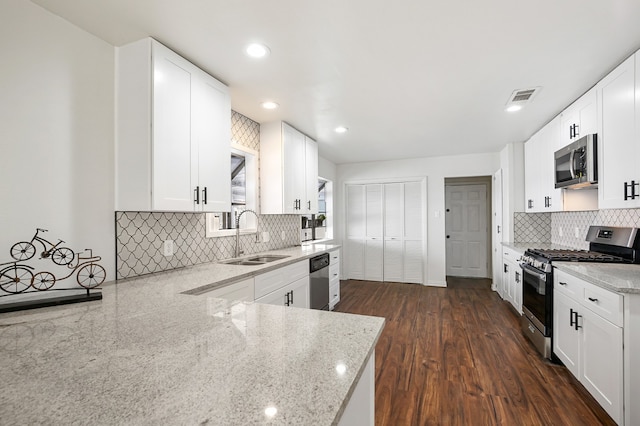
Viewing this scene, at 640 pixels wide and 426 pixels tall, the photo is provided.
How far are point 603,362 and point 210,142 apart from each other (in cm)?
308

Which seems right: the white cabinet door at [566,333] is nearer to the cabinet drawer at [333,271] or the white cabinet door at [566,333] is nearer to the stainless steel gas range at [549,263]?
the stainless steel gas range at [549,263]

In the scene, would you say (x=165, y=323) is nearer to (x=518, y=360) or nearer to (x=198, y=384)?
(x=198, y=384)

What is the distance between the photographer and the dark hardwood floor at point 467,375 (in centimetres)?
193

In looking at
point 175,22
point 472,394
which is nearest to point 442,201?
point 472,394

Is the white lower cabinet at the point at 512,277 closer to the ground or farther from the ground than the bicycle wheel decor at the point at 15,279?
closer to the ground

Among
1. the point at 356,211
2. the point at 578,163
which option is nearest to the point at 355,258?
the point at 356,211

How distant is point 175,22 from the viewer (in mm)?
1693

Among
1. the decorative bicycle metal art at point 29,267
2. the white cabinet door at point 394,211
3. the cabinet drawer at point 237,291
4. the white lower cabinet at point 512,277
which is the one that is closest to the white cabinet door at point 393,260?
the white cabinet door at point 394,211

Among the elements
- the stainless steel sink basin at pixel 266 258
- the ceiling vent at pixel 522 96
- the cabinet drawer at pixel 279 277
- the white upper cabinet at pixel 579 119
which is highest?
the ceiling vent at pixel 522 96

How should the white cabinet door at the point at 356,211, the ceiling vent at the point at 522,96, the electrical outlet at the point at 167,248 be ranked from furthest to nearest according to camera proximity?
the white cabinet door at the point at 356,211 < the ceiling vent at the point at 522,96 < the electrical outlet at the point at 167,248

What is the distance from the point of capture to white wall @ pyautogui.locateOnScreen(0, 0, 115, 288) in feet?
4.75

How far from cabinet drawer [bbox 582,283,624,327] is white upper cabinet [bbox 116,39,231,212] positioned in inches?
108

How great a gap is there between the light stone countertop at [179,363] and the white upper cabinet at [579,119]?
109 inches

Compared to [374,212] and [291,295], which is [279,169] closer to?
[291,295]
